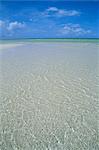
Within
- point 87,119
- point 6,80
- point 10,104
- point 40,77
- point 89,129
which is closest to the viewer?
point 89,129

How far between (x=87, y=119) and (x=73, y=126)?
0.18 metres

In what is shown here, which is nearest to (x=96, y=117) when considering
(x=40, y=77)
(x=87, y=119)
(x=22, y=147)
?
(x=87, y=119)

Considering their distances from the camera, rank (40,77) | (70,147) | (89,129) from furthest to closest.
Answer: (40,77), (89,129), (70,147)

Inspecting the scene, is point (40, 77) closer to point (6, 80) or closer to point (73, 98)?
point (6, 80)

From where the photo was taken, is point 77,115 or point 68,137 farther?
point 77,115

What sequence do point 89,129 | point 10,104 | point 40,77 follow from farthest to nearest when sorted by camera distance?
point 40,77 → point 10,104 → point 89,129

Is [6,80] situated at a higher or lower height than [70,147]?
higher

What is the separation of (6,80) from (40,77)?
518mm

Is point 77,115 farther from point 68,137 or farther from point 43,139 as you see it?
point 43,139

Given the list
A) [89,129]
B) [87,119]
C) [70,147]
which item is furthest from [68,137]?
[87,119]

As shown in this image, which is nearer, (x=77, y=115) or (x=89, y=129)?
(x=89, y=129)

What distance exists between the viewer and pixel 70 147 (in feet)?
4.17

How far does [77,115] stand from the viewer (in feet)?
5.49

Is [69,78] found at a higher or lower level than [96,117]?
higher
